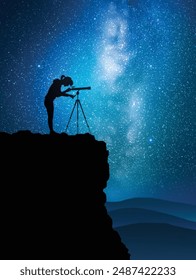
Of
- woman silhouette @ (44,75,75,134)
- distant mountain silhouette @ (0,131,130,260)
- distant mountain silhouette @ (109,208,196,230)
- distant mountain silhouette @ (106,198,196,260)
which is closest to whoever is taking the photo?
distant mountain silhouette @ (0,131,130,260)

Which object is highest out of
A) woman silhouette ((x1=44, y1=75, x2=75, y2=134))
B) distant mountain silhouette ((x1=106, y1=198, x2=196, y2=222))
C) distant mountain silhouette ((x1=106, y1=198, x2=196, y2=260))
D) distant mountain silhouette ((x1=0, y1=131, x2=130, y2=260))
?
distant mountain silhouette ((x1=106, y1=198, x2=196, y2=222))

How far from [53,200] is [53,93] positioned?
3.87m

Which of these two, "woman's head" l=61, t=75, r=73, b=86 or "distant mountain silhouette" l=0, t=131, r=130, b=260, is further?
"woman's head" l=61, t=75, r=73, b=86

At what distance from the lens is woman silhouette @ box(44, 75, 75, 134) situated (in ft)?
38.9

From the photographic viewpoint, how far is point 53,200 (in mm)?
10992

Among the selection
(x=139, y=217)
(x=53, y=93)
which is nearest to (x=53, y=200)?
(x=53, y=93)

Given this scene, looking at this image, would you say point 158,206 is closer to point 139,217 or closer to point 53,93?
point 139,217

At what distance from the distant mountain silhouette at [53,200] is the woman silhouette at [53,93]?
0.93 metres

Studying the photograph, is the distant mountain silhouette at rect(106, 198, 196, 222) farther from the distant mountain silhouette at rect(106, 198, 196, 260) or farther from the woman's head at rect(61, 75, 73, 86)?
the woman's head at rect(61, 75, 73, 86)

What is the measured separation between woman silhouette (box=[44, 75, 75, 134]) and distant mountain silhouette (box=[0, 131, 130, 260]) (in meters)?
0.93

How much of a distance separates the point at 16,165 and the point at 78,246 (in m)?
3.52

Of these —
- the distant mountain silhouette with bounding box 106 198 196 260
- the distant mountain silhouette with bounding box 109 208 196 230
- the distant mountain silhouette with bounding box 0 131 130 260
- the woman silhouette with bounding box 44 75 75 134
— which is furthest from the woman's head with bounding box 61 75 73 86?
the distant mountain silhouette with bounding box 109 208 196 230

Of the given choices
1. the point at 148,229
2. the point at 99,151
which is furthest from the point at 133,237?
the point at 99,151

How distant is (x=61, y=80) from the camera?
11.9 meters
